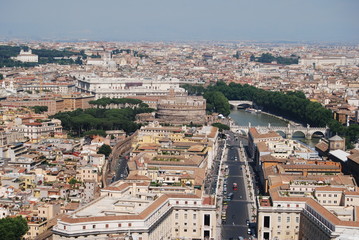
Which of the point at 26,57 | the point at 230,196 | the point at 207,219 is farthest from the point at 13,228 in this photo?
the point at 26,57

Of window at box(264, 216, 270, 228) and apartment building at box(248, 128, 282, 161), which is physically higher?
window at box(264, 216, 270, 228)

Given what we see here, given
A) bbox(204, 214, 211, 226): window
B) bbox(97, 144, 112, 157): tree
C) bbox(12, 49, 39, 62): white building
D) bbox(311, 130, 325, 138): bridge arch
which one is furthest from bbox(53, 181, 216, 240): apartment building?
bbox(12, 49, 39, 62): white building

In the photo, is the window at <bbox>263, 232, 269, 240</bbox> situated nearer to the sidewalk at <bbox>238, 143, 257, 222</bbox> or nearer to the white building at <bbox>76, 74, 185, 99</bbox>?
the sidewalk at <bbox>238, 143, 257, 222</bbox>

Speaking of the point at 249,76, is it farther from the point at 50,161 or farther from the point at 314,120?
the point at 50,161

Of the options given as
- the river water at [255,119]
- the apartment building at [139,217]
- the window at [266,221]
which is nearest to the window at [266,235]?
the window at [266,221]

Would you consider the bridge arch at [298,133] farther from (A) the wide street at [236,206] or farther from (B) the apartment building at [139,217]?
(B) the apartment building at [139,217]

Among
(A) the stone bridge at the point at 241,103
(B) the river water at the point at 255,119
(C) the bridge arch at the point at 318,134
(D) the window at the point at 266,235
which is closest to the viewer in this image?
(D) the window at the point at 266,235

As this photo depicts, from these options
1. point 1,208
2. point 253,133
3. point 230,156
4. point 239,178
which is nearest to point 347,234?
point 1,208

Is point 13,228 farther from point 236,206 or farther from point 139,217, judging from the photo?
point 236,206

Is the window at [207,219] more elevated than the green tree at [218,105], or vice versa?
the window at [207,219]
